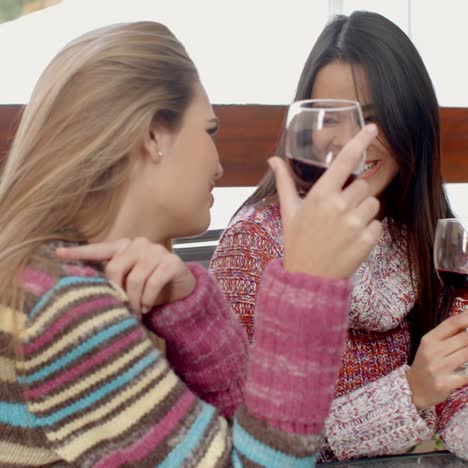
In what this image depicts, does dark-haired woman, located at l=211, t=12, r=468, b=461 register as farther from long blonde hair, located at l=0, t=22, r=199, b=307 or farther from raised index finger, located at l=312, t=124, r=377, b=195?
raised index finger, located at l=312, t=124, r=377, b=195

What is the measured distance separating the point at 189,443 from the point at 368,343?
801mm

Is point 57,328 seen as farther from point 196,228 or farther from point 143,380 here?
point 196,228

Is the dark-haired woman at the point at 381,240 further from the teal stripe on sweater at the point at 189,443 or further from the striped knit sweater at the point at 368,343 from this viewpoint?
the teal stripe on sweater at the point at 189,443

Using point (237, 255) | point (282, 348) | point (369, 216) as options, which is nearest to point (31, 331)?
point (282, 348)

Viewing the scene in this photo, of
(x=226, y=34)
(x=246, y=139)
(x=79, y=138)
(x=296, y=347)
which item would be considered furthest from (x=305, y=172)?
(x=226, y=34)

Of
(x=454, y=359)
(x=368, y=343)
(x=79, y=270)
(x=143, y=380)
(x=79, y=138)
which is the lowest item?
(x=368, y=343)

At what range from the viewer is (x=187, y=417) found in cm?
77

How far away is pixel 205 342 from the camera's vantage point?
99cm

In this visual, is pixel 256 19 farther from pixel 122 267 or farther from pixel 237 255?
pixel 122 267

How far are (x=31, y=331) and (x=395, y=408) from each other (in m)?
0.73

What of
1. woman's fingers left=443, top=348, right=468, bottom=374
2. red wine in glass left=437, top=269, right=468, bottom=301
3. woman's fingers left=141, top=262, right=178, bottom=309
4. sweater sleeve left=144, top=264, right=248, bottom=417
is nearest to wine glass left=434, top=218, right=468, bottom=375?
red wine in glass left=437, top=269, right=468, bottom=301

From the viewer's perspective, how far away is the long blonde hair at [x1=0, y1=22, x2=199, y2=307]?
→ 3.02 ft

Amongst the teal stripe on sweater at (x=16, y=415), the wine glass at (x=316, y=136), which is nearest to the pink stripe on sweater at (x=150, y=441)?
the teal stripe on sweater at (x=16, y=415)

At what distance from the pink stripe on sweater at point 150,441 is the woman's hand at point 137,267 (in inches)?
7.0
